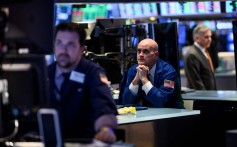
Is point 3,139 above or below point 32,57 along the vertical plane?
below

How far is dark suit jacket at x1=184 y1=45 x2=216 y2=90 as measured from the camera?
877 cm

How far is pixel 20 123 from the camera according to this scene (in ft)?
12.5

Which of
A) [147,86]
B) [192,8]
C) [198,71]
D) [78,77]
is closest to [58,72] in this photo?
[78,77]

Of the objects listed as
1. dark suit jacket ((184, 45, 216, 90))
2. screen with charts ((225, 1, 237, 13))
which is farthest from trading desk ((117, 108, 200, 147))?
dark suit jacket ((184, 45, 216, 90))

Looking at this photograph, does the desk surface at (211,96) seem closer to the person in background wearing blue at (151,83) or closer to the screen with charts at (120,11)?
the person in background wearing blue at (151,83)

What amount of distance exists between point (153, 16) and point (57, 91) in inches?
244

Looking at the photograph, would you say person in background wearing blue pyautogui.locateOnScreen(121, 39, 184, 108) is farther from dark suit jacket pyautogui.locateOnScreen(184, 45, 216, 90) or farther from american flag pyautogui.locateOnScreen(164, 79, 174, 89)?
dark suit jacket pyautogui.locateOnScreen(184, 45, 216, 90)

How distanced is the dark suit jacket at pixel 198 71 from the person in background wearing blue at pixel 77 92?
4839mm

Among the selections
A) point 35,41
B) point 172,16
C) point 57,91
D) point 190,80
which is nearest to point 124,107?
point 57,91

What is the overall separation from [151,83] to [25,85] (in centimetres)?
287

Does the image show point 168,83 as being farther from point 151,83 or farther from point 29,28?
point 29,28

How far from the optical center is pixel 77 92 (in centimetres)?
403

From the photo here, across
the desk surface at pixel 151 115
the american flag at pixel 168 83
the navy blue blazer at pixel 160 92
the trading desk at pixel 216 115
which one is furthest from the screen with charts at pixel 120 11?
the desk surface at pixel 151 115

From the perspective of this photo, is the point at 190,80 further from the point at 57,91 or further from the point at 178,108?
the point at 57,91
